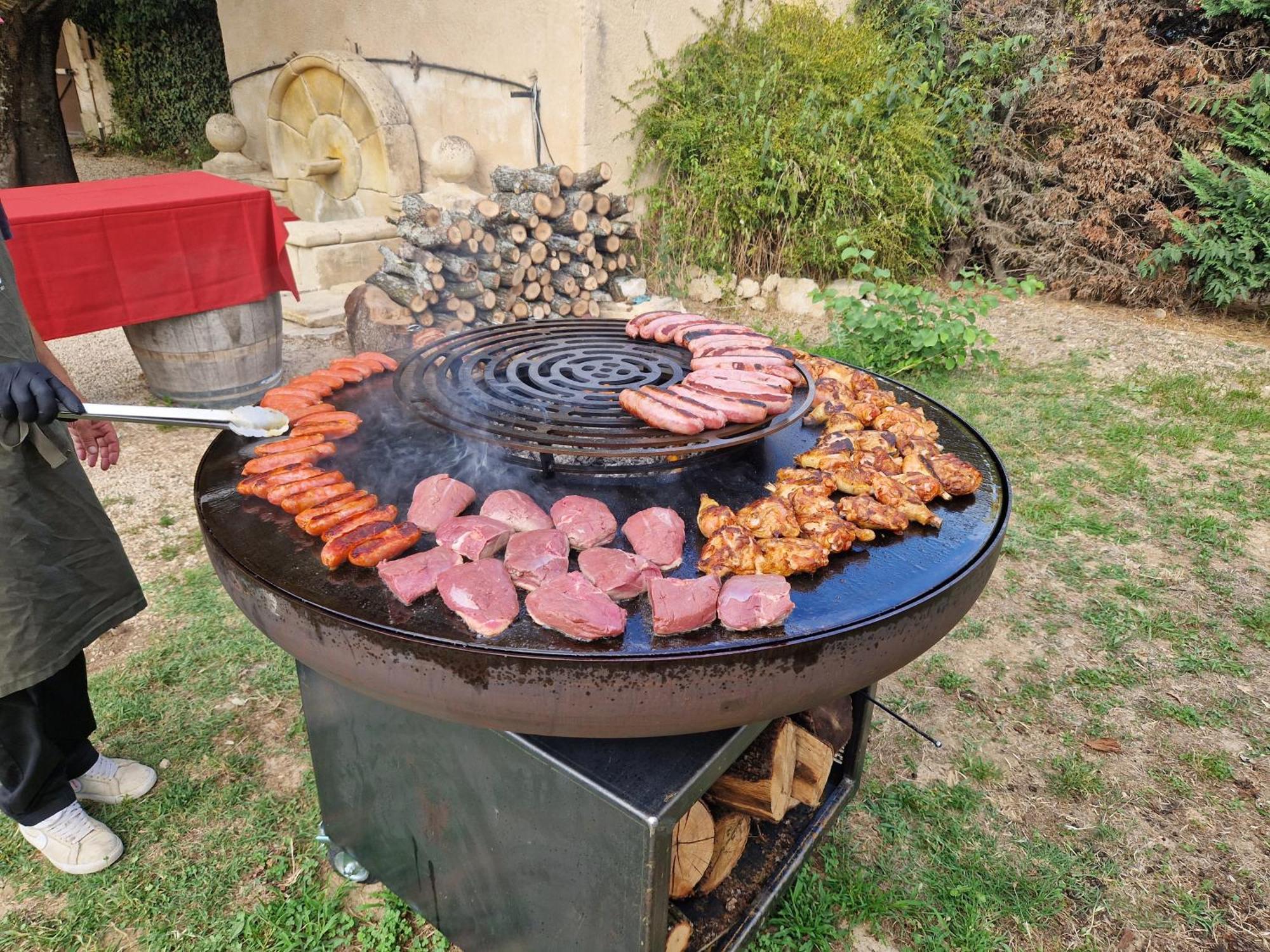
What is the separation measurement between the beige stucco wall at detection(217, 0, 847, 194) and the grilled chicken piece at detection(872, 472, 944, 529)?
683 cm

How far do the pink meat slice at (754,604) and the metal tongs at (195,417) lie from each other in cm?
110

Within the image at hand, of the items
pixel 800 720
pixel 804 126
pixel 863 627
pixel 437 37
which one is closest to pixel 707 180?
pixel 804 126

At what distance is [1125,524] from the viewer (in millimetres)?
4695

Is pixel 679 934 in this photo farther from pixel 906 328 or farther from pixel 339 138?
pixel 339 138

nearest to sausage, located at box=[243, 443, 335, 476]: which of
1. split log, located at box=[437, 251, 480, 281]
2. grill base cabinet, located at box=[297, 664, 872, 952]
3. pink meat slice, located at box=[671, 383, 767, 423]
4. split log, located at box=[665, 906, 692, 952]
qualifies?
grill base cabinet, located at box=[297, 664, 872, 952]

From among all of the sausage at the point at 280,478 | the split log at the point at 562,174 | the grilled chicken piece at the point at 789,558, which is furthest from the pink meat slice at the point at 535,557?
the split log at the point at 562,174

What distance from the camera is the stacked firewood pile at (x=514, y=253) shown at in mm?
6188

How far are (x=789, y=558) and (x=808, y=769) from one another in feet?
3.82

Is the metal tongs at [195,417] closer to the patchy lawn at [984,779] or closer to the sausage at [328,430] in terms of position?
the sausage at [328,430]

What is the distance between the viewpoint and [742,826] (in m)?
2.36

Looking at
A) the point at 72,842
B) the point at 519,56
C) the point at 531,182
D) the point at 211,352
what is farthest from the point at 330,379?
the point at 519,56

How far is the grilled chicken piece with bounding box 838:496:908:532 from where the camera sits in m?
1.83

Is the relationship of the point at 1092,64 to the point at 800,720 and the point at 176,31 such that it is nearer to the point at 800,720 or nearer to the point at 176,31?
the point at 800,720

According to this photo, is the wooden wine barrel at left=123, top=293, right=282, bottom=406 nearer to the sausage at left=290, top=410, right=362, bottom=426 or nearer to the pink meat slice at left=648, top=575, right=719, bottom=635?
the sausage at left=290, top=410, right=362, bottom=426
